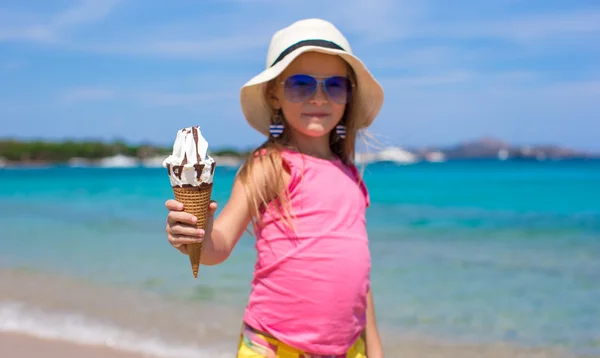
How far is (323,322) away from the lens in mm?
2254

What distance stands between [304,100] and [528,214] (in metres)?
14.8

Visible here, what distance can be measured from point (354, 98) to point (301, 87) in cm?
38

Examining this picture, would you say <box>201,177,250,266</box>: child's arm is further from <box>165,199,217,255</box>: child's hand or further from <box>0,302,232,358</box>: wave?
<box>0,302,232,358</box>: wave

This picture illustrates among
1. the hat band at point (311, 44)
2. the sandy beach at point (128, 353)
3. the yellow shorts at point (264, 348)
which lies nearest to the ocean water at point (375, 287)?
the sandy beach at point (128, 353)

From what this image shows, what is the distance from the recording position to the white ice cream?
1788mm

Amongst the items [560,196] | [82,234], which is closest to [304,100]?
[82,234]

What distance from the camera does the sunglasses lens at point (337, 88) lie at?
2406mm

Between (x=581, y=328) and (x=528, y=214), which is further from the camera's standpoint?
(x=528, y=214)

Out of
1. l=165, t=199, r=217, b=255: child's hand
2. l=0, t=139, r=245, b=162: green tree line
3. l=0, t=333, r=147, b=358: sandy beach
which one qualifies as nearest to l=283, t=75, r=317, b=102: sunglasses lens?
l=165, t=199, r=217, b=255: child's hand

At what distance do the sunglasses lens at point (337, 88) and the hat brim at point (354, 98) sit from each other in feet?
0.28

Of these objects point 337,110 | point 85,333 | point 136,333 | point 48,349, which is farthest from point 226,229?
point 85,333

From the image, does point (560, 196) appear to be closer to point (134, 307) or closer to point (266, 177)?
point (134, 307)

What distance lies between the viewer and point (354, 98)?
2.68 meters

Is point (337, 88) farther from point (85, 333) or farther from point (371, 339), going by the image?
point (85, 333)
